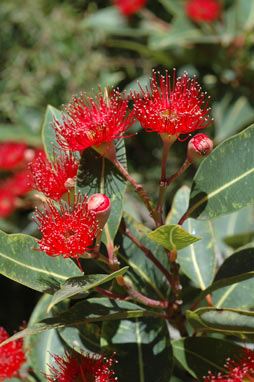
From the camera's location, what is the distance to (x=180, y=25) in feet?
7.62

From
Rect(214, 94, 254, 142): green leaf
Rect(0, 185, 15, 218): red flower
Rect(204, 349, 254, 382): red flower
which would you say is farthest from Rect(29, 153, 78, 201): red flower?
Rect(0, 185, 15, 218): red flower

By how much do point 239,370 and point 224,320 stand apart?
104 millimetres

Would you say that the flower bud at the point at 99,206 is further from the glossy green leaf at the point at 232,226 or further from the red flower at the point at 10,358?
the glossy green leaf at the point at 232,226

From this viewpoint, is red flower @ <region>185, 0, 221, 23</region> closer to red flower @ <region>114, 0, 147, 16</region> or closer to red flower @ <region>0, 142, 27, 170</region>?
red flower @ <region>114, 0, 147, 16</region>

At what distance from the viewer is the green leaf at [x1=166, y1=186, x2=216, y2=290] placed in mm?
1238

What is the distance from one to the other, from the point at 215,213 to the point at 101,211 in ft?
0.77

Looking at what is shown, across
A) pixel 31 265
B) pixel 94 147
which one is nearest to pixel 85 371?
pixel 31 265

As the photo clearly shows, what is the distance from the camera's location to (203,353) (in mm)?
1070

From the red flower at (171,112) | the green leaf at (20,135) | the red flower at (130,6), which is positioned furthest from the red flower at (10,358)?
the red flower at (130,6)

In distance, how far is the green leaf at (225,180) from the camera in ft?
3.17

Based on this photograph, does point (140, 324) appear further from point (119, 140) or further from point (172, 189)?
point (172, 189)

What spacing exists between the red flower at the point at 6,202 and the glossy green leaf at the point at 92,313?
4.56 feet

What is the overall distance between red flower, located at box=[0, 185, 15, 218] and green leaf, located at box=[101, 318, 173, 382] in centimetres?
135

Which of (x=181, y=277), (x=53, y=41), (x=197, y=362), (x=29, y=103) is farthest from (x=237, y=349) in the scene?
(x=53, y=41)
